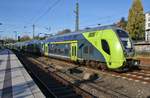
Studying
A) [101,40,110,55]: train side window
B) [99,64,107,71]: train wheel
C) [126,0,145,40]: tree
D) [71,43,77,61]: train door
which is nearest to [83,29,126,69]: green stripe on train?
[101,40,110,55]: train side window

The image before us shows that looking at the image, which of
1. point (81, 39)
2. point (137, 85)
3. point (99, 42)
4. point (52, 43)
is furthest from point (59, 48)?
point (137, 85)

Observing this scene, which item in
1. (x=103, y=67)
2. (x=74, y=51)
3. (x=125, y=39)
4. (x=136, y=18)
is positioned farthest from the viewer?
(x=136, y=18)

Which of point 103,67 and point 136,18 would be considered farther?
point 136,18

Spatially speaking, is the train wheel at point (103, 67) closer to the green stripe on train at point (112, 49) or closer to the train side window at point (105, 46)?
the green stripe on train at point (112, 49)

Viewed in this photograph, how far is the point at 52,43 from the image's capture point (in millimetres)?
35969

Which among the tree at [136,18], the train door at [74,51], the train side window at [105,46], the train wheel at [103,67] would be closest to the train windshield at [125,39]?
the train side window at [105,46]

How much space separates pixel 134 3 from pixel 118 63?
156ft

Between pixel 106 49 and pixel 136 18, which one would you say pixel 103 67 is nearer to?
pixel 106 49

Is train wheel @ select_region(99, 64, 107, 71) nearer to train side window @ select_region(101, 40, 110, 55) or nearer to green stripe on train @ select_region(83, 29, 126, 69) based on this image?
green stripe on train @ select_region(83, 29, 126, 69)

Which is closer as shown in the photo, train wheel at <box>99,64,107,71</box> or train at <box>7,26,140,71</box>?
train at <box>7,26,140,71</box>

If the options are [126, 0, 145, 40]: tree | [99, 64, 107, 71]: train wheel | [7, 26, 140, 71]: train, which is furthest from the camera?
[126, 0, 145, 40]: tree

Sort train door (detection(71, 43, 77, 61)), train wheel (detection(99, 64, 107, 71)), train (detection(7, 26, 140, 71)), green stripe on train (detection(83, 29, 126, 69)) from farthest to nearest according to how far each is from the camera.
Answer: train door (detection(71, 43, 77, 61)) → train wheel (detection(99, 64, 107, 71)) → train (detection(7, 26, 140, 71)) → green stripe on train (detection(83, 29, 126, 69))

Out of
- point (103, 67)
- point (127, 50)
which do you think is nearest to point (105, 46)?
point (127, 50)

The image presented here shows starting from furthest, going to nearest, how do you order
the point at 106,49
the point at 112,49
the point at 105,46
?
the point at 105,46
the point at 106,49
the point at 112,49
